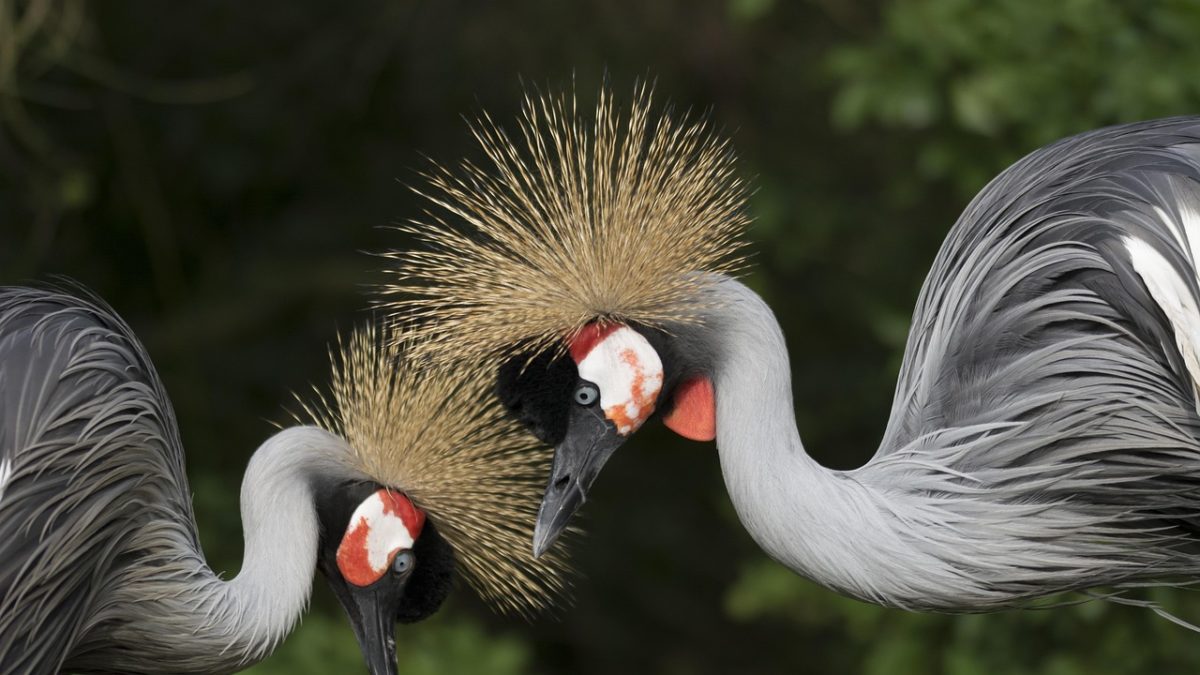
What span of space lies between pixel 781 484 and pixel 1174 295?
487 mm

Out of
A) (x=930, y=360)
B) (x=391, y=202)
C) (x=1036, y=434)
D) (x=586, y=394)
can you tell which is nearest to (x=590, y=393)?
(x=586, y=394)

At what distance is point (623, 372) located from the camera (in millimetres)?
1970

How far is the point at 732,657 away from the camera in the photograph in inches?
187

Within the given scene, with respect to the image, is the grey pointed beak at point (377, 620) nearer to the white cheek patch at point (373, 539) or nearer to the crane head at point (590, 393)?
the white cheek patch at point (373, 539)

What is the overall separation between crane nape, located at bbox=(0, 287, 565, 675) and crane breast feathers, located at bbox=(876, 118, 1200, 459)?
58cm

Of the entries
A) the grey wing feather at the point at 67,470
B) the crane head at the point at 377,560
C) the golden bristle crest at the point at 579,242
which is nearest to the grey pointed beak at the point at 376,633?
the crane head at the point at 377,560

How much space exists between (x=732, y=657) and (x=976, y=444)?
9.77 feet

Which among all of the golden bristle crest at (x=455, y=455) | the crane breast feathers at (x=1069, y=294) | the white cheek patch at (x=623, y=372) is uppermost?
the crane breast feathers at (x=1069, y=294)

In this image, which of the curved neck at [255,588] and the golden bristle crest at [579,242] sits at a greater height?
the golden bristle crest at [579,242]

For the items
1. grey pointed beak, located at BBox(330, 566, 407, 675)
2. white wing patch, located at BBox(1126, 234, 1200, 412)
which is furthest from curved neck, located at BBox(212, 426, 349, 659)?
white wing patch, located at BBox(1126, 234, 1200, 412)

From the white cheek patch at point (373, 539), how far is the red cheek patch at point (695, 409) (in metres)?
0.38

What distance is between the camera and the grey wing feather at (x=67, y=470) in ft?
5.92

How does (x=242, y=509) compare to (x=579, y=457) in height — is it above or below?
below

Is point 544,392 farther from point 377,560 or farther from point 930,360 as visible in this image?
point 930,360
